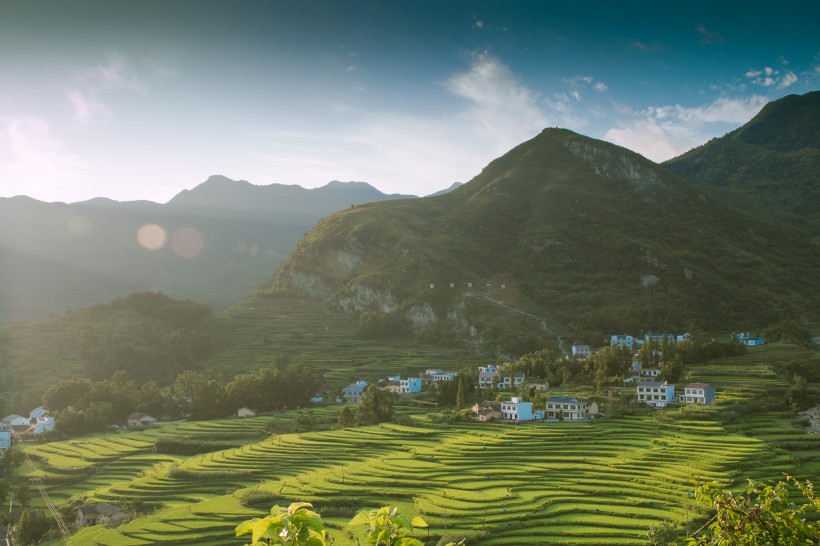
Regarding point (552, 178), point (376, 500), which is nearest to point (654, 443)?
point (376, 500)

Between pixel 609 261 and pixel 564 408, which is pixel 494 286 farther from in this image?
pixel 564 408

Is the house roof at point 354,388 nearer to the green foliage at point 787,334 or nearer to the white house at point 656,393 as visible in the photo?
the white house at point 656,393

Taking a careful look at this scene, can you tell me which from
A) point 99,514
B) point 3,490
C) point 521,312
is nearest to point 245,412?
point 3,490

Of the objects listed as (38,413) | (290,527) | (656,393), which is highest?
(290,527)

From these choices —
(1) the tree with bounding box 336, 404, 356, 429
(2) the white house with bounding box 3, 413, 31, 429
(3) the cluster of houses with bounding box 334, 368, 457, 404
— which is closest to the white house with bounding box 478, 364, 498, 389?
(3) the cluster of houses with bounding box 334, 368, 457, 404

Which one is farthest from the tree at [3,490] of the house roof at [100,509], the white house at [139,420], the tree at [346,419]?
the tree at [346,419]

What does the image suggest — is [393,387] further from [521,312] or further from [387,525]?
[387,525]
